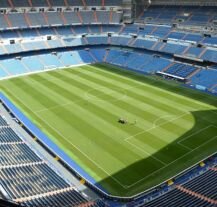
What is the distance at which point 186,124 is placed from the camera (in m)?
38.3

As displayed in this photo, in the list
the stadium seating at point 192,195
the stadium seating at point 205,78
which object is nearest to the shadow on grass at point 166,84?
the stadium seating at point 205,78

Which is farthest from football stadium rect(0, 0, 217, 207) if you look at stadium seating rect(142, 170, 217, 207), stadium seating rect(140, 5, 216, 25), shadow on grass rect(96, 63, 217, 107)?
stadium seating rect(140, 5, 216, 25)

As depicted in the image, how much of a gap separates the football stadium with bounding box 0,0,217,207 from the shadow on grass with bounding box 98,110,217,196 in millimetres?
112

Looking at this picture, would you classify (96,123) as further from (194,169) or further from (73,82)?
(73,82)

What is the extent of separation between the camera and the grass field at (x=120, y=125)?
30.0 m

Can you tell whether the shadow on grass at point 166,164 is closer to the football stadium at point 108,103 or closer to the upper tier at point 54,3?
the football stadium at point 108,103

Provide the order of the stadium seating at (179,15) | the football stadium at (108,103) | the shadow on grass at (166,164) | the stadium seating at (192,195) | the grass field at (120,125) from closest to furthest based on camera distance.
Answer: the stadium seating at (192,195)
the football stadium at (108,103)
the shadow on grass at (166,164)
the grass field at (120,125)
the stadium seating at (179,15)

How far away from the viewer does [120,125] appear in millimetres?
38469

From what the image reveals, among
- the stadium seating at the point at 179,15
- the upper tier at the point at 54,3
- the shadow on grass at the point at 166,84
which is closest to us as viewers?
the shadow on grass at the point at 166,84

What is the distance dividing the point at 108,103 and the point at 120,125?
314 inches

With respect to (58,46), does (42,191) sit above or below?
below

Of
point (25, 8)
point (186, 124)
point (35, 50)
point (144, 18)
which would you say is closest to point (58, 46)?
point (35, 50)

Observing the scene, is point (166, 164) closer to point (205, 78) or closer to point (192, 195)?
point (192, 195)

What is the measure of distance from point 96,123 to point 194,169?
47.6ft
